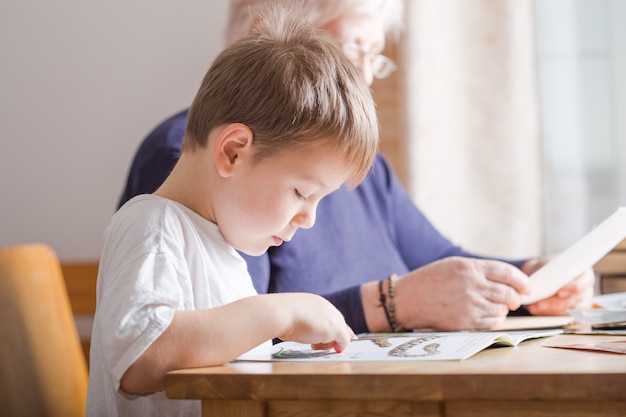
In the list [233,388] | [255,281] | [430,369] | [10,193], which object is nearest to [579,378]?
[430,369]

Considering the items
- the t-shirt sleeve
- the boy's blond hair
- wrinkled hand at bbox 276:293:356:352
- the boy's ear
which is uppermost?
the boy's blond hair

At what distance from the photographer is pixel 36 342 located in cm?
131

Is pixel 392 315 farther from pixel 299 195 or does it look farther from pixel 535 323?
pixel 299 195

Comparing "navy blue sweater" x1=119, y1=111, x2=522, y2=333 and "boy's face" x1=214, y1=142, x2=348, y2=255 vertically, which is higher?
"boy's face" x1=214, y1=142, x2=348, y2=255

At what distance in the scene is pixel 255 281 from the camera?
1.41 m

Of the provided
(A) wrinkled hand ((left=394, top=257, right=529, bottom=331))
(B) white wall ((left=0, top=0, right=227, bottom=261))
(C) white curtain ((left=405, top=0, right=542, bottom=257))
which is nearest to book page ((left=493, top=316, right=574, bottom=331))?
(A) wrinkled hand ((left=394, top=257, right=529, bottom=331))

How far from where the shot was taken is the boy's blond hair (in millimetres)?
999

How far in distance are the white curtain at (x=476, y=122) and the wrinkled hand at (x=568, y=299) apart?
1.17 m

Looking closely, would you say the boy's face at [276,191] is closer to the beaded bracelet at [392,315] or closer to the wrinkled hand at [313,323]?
the wrinkled hand at [313,323]

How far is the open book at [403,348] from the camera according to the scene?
3.07ft

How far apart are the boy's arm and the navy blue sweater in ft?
1.40

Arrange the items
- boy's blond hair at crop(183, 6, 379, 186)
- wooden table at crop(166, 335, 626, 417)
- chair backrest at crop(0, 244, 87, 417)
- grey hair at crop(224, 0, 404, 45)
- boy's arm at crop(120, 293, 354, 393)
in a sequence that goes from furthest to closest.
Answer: grey hair at crop(224, 0, 404, 45) → chair backrest at crop(0, 244, 87, 417) → boy's blond hair at crop(183, 6, 379, 186) → boy's arm at crop(120, 293, 354, 393) → wooden table at crop(166, 335, 626, 417)

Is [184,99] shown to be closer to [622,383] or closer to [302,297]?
[302,297]

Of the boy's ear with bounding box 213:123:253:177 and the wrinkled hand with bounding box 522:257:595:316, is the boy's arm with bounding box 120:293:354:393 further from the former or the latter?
the wrinkled hand with bounding box 522:257:595:316
